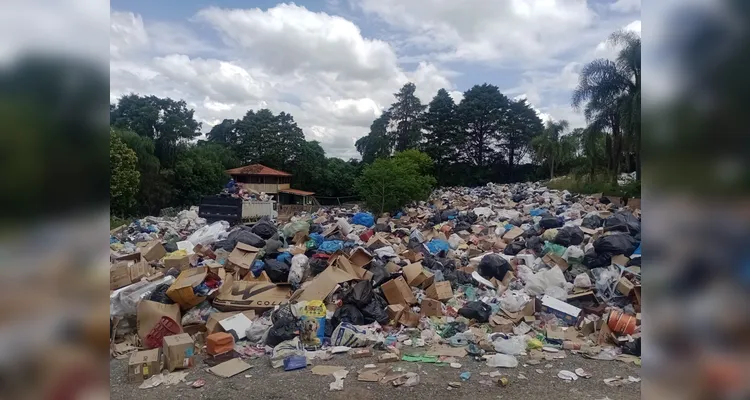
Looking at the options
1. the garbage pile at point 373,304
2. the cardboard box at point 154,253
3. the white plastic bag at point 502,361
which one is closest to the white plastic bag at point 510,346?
the garbage pile at point 373,304

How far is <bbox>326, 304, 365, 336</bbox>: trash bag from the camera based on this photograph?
4109 millimetres

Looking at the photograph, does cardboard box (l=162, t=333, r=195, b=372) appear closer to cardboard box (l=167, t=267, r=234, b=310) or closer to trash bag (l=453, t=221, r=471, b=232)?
cardboard box (l=167, t=267, r=234, b=310)

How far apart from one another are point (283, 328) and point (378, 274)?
1.42m

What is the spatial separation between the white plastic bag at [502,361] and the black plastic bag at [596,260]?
249 centimetres

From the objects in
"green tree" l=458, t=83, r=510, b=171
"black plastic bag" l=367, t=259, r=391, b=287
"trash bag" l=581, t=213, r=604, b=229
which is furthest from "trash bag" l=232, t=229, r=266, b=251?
"green tree" l=458, t=83, r=510, b=171

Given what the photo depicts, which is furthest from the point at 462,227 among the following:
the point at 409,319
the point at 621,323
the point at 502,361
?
the point at 502,361

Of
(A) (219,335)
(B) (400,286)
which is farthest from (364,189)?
(A) (219,335)

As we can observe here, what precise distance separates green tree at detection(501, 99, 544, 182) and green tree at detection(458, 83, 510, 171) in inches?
18.1

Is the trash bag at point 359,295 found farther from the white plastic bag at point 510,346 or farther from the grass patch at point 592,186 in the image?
the grass patch at point 592,186

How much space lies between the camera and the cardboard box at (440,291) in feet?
16.1

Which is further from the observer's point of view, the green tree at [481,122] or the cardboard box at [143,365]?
the green tree at [481,122]
